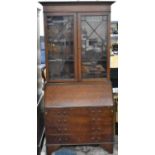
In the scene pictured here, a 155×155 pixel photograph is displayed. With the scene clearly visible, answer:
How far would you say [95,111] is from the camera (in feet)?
9.25

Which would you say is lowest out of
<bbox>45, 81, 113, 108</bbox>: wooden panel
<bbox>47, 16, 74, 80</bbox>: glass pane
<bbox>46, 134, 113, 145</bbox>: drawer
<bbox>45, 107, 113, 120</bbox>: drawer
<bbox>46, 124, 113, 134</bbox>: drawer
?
<bbox>46, 134, 113, 145</bbox>: drawer

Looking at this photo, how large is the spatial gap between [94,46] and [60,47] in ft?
1.41

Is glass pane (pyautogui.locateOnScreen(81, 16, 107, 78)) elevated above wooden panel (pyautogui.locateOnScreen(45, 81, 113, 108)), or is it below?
above

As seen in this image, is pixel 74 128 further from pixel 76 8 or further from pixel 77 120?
pixel 76 8

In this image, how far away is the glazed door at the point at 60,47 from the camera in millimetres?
2818

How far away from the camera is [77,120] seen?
9.27 ft

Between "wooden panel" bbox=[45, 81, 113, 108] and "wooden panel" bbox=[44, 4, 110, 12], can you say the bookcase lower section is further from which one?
"wooden panel" bbox=[44, 4, 110, 12]

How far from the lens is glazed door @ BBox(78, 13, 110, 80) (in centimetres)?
283

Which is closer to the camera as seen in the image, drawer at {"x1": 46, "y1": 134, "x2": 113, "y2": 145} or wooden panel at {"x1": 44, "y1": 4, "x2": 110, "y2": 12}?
wooden panel at {"x1": 44, "y1": 4, "x2": 110, "y2": 12}

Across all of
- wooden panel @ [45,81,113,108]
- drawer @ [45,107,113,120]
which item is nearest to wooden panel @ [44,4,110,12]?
wooden panel @ [45,81,113,108]

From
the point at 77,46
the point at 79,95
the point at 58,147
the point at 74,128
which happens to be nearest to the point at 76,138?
the point at 74,128

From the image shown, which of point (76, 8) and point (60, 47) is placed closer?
point (76, 8)
